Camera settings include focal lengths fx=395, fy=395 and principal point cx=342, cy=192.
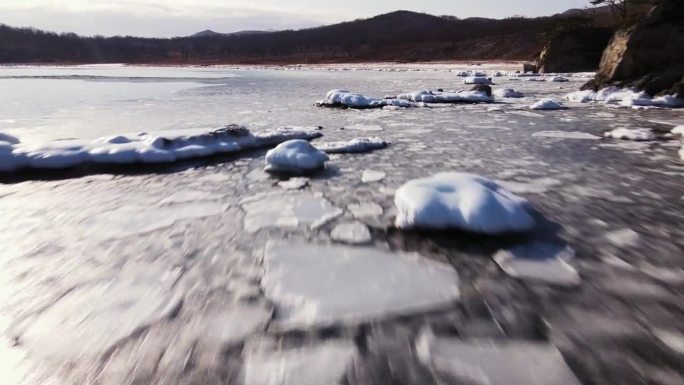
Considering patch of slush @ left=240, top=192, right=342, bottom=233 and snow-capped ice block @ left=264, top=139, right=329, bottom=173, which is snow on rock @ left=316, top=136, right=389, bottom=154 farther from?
patch of slush @ left=240, top=192, right=342, bottom=233

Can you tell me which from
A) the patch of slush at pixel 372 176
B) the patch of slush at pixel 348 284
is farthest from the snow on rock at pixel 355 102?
the patch of slush at pixel 348 284

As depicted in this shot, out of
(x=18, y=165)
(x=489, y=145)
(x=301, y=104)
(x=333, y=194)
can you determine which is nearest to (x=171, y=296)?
(x=333, y=194)

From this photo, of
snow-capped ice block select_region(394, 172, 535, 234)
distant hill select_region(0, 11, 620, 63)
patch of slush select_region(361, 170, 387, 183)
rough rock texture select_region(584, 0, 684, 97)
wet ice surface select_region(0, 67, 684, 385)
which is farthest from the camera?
distant hill select_region(0, 11, 620, 63)

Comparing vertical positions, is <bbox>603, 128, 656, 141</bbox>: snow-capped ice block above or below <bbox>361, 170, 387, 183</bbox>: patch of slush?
below

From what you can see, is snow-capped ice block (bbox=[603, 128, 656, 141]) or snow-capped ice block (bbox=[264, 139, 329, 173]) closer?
snow-capped ice block (bbox=[264, 139, 329, 173])

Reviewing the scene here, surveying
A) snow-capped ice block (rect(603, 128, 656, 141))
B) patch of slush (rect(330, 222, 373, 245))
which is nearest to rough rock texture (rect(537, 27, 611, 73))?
snow-capped ice block (rect(603, 128, 656, 141))

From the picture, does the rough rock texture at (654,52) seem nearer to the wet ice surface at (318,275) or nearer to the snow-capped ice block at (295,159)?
the wet ice surface at (318,275)
